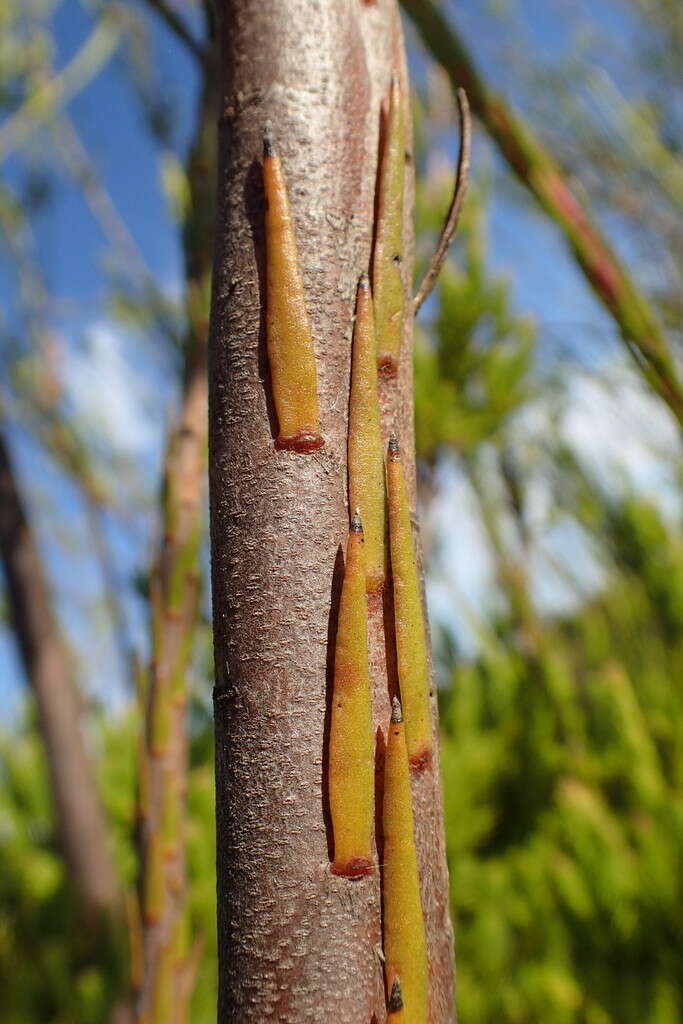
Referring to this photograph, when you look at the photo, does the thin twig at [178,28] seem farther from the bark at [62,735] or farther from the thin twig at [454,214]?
the bark at [62,735]

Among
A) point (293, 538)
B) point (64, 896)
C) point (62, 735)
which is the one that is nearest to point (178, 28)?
point (293, 538)

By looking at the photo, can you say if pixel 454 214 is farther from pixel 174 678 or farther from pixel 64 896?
pixel 64 896

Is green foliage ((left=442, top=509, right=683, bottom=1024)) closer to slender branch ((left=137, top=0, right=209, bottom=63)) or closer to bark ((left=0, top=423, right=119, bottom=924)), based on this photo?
bark ((left=0, top=423, right=119, bottom=924))

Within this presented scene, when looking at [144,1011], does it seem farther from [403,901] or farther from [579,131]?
[579,131]

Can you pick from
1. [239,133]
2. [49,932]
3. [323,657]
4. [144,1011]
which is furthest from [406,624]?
[49,932]

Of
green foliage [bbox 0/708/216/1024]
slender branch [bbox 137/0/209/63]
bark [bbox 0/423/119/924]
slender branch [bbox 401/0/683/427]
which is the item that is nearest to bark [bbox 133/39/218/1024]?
→ slender branch [bbox 137/0/209/63]

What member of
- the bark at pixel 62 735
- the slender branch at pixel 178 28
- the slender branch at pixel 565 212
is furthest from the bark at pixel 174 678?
the bark at pixel 62 735
